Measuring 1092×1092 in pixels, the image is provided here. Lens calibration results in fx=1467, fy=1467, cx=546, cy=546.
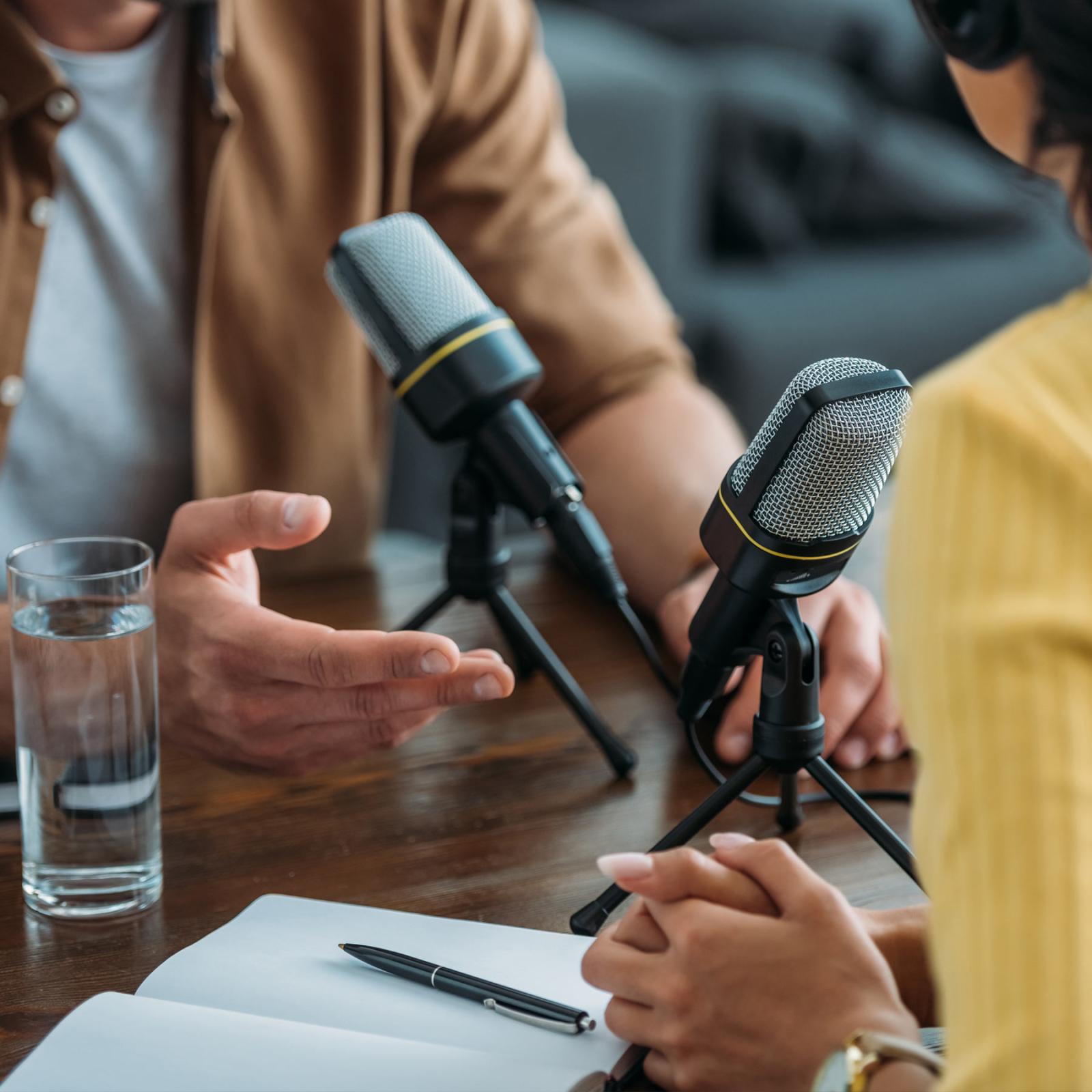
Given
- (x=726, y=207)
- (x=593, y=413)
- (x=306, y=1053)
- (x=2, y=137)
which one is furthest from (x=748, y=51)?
(x=306, y=1053)

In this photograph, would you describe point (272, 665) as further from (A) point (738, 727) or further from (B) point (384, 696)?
(A) point (738, 727)

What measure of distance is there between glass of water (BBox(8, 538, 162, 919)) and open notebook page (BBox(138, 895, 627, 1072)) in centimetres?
7

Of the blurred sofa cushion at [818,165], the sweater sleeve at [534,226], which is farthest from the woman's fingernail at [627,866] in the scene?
the blurred sofa cushion at [818,165]

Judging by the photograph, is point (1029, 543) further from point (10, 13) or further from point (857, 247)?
point (857, 247)

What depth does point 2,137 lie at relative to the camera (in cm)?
120

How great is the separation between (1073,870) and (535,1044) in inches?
10.9

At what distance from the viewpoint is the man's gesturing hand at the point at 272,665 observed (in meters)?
0.81

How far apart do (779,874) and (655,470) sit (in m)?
0.67

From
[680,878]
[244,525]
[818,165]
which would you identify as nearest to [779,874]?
[680,878]

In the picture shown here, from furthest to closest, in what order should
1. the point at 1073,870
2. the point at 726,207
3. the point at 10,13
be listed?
the point at 726,207
the point at 10,13
the point at 1073,870

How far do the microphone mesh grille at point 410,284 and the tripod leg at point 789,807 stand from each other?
1.10ft

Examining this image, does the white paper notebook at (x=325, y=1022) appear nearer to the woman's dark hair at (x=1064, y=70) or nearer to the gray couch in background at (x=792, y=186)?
the woman's dark hair at (x=1064, y=70)

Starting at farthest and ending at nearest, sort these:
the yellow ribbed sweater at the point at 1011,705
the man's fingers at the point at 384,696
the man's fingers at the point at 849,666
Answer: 1. the man's fingers at the point at 849,666
2. the man's fingers at the point at 384,696
3. the yellow ribbed sweater at the point at 1011,705

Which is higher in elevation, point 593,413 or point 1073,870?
point 1073,870
